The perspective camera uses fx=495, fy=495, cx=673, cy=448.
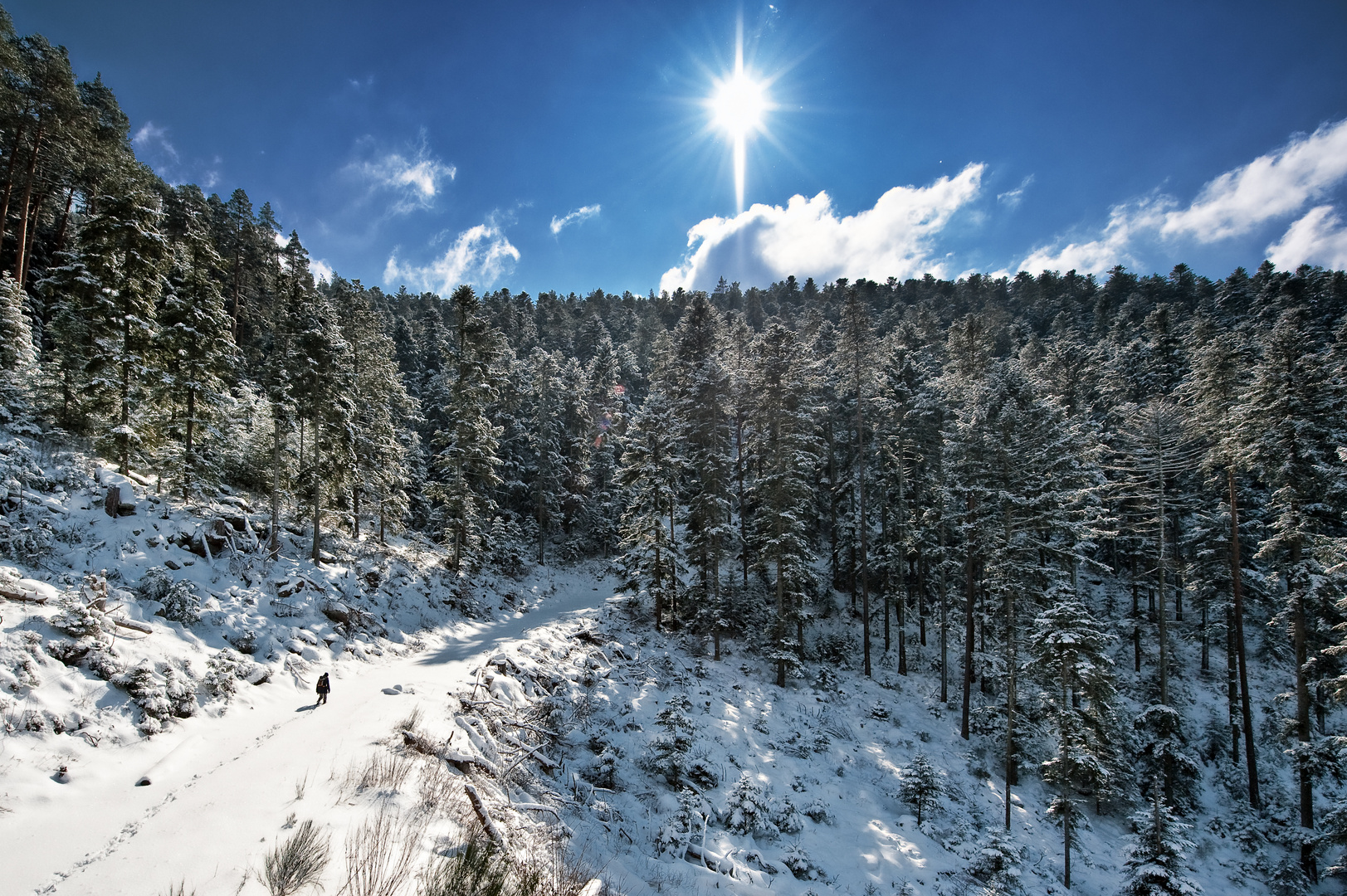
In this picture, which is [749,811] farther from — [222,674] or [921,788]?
[222,674]

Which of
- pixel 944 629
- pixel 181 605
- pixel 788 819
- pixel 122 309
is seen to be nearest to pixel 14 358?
pixel 122 309

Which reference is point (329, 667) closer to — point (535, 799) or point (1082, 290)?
point (535, 799)

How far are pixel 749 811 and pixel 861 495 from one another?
18.0 meters

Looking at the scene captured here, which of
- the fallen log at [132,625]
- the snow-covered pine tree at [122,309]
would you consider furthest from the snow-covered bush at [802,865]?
the snow-covered pine tree at [122,309]

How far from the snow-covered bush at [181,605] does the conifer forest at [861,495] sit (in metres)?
2.76

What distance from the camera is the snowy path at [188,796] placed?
19.1 feet

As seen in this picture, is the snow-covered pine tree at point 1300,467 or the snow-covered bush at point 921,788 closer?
the snow-covered bush at point 921,788

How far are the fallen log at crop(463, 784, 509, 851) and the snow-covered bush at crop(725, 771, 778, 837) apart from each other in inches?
312

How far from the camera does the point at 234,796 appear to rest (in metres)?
7.77

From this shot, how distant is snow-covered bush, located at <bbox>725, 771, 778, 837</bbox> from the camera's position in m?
13.0

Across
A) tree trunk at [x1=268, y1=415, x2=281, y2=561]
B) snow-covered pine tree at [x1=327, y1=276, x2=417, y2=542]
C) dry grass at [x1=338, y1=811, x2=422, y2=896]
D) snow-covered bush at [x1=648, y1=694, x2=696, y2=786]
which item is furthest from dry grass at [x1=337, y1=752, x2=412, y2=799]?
snow-covered pine tree at [x1=327, y1=276, x2=417, y2=542]

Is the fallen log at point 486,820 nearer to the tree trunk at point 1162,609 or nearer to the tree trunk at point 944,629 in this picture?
the tree trunk at point 944,629

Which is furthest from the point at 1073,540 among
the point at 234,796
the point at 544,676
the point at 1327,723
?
the point at 234,796

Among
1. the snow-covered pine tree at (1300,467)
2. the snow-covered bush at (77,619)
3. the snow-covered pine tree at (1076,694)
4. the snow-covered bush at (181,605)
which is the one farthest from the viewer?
the snow-covered pine tree at (1076,694)
